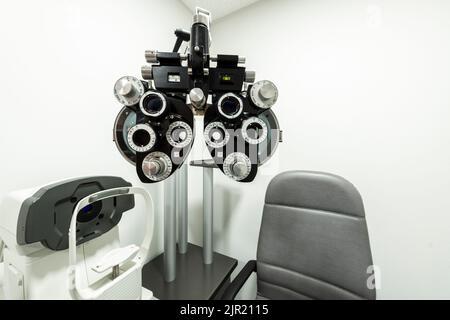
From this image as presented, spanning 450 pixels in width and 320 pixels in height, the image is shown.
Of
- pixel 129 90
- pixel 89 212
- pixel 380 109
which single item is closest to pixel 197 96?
pixel 129 90

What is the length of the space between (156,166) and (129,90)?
6.9 inches

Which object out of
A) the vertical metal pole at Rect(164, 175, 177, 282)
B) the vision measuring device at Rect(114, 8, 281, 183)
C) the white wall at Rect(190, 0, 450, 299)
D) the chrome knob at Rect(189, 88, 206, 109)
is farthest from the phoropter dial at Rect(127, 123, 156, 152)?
the white wall at Rect(190, 0, 450, 299)

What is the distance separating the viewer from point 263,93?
1.25 feet

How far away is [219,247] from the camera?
1.18 meters

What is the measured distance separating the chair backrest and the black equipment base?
21 cm

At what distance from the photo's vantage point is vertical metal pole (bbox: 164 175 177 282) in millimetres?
796

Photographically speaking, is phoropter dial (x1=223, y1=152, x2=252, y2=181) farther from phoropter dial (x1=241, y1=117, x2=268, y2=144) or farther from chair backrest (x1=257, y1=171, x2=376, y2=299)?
chair backrest (x1=257, y1=171, x2=376, y2=299)

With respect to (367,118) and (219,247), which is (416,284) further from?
(219,247)

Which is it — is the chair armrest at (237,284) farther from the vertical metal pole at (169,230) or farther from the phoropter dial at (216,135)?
the phoropter dial at (216,135)

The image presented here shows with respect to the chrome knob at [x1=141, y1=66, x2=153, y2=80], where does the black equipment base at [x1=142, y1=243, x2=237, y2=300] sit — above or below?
below

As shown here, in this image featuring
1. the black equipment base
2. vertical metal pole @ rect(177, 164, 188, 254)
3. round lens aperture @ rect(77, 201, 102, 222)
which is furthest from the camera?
vertical metal pole @ rect(177, 164, 188, 254)

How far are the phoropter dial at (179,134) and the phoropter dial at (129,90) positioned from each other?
97 mm

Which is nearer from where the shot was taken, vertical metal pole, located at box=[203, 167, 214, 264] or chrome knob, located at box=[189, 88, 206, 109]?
chrome knob, located at box=[189, 88, 206, 109]

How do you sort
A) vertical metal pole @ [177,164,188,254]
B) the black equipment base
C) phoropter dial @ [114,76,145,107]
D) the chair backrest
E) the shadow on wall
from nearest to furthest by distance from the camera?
phoropter dial @ [114,76,145,107], the chair backrest, the black equipment base, vertical metal pole @ [177,164,188,254], the shadow on wall
